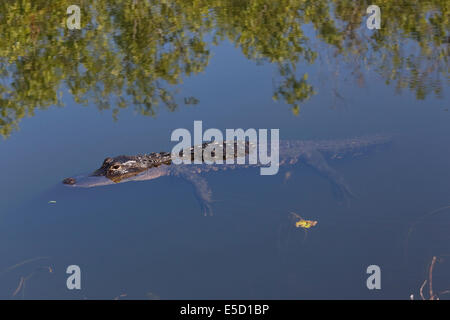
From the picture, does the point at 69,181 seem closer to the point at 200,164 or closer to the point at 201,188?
the point at 201,188

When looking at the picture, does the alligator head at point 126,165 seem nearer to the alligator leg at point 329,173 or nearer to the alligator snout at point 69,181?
Answer: the alligator snout at point 69,181

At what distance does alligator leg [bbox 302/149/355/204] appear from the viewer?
518cm

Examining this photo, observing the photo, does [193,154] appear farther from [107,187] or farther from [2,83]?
[2,83]

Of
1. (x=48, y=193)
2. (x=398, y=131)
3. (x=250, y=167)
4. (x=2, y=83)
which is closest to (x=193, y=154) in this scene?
(x=250, y=167)

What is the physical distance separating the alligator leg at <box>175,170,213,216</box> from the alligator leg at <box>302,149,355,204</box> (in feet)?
4.56

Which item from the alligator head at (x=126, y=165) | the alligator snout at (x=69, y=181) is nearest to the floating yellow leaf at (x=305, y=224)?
the alligator head at (x=126, y=165)

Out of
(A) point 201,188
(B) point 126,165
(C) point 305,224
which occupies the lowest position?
(C) point 305,224

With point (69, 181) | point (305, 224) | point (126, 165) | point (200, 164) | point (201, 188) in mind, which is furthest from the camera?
point (200, 164)

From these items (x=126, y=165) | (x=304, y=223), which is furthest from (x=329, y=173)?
(x=126, y=165)

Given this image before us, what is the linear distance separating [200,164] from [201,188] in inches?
37.6

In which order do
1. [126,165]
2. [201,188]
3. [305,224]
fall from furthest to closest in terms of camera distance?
[126,165] → [201,188] → [305,224]

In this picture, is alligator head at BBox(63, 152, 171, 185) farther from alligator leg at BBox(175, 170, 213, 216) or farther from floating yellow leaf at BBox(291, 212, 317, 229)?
floating yellow leaf at BBox(291, 212, 317, 229)

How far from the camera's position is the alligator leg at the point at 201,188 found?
526cm

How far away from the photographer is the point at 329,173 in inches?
227
